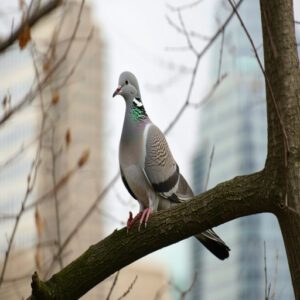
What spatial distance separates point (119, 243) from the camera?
329cm

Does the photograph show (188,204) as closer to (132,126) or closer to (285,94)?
(285,94)

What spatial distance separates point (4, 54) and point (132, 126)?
849 mm

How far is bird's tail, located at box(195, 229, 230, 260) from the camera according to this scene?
12.7 ft

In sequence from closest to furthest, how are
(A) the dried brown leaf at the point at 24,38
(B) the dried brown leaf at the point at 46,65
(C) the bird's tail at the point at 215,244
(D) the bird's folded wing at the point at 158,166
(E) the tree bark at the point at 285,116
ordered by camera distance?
1. (E) the tree bark at the point at 285,116
2. (C) the bird's tail at the point at 215,244
3. (A) the dried brown leaf at the point at 24,38
4. (D) the bird's folded wing at the point at 158,166
5. (B) the dried brown leaf at the point at 46,65

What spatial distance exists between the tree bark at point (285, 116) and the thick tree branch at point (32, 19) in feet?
5.43

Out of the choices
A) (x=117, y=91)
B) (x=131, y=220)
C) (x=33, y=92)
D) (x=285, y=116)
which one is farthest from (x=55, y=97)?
(x=285, y=116)

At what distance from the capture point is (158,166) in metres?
4.15

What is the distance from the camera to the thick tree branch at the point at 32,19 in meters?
4.35

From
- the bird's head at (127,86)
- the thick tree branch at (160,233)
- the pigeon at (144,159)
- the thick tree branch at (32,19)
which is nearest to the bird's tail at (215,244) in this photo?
the pigeon at (144,159)

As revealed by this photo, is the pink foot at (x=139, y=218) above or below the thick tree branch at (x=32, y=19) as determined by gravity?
below

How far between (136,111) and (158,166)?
32cm

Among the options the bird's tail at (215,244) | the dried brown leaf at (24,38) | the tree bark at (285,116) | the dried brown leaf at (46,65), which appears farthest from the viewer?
the dried brown leaf at (46,65)

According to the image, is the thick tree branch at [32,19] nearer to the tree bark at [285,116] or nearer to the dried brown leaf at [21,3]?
the dried brown leaf at [21,3]

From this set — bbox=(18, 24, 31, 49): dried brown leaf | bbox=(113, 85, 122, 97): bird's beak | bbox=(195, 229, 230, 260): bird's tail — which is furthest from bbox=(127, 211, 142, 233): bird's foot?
bbox=(18, 24, 31, 49): dried brown leaf
